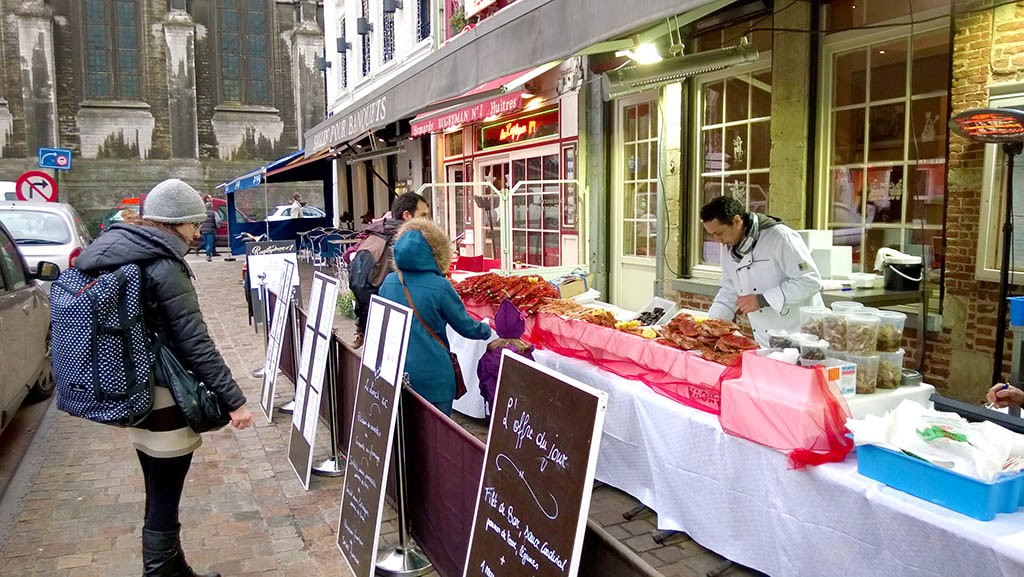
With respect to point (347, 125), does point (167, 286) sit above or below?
below

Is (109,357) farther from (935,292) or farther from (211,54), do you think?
(211,54)

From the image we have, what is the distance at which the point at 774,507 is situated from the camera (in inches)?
124

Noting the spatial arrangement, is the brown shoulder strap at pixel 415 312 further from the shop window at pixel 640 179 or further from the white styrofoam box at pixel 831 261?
the shop window at pixel 640 179

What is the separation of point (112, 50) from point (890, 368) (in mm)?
36213

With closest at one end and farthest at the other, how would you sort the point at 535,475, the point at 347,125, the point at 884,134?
the point at 535,475, the point at 884,134, the point at 347,125

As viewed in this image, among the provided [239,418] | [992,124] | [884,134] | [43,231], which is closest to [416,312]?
[239,418]

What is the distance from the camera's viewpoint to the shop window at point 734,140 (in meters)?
7.48

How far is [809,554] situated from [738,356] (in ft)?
3.16

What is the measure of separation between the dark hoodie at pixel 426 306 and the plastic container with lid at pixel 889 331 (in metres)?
2.14

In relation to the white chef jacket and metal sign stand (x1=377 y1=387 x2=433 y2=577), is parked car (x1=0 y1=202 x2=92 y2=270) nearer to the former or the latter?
metal sign stand (x1=377 y1=387 x2=433 y2=577)

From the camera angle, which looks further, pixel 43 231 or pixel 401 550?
pixel 43 231

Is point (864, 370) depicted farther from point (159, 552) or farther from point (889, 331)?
point (159, 552)

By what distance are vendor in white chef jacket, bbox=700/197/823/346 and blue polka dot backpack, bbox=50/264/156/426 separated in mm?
3260

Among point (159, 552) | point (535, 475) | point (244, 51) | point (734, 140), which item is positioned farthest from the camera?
point (244, 51)
